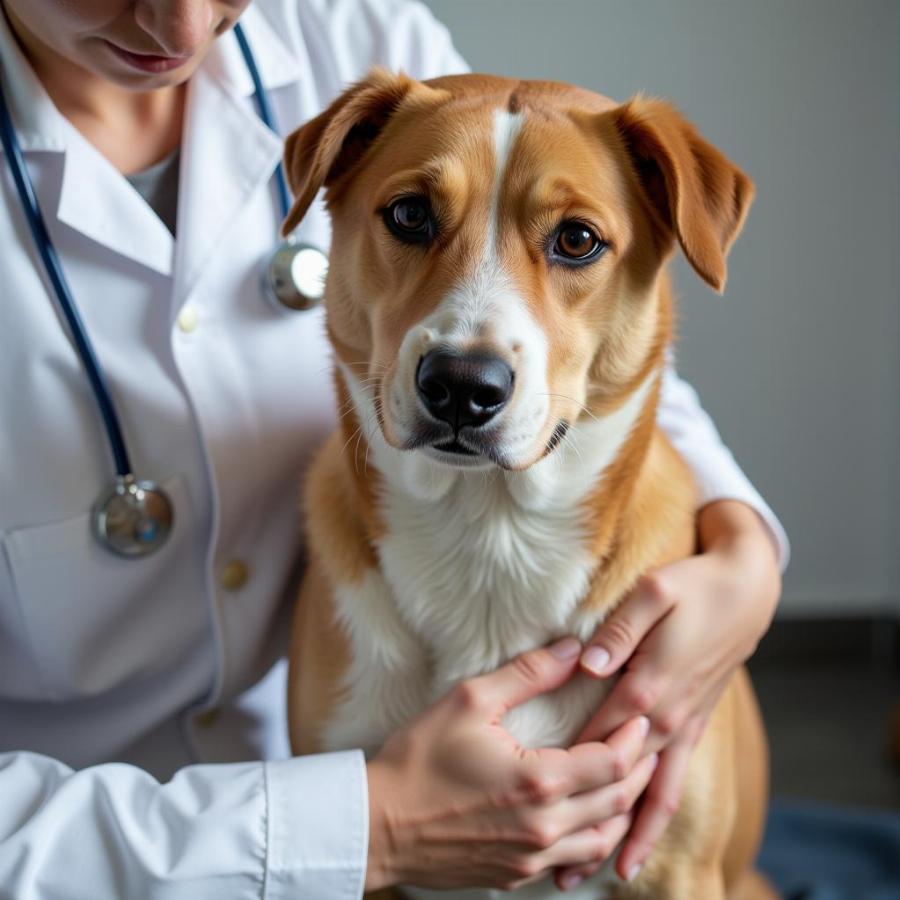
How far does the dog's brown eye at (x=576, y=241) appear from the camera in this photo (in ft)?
3.87

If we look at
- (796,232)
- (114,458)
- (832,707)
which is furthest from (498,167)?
(832,707)

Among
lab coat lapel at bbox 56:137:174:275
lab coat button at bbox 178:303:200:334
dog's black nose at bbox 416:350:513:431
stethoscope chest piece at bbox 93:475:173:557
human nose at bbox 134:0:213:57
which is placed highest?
human nose at bbox 134:0:213:57

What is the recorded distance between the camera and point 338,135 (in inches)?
48.9

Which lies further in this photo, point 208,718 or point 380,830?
point 208,718

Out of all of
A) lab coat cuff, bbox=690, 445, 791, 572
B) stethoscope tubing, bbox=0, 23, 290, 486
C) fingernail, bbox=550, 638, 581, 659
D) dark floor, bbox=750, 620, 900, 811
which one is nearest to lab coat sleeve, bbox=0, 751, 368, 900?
fingernail, bbox=550, 638, 581, 659

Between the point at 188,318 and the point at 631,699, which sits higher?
the point at 188,318

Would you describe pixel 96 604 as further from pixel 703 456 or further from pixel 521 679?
pixel 703 456

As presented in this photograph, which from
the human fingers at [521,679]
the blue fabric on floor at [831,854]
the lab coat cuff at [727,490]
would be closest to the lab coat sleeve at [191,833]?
the human fingers at [521,679]

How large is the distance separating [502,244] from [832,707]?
2121 millimetres

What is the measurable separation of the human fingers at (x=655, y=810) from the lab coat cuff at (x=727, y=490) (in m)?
0.34

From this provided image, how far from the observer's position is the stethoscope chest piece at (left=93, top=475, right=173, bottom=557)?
1.31 meters

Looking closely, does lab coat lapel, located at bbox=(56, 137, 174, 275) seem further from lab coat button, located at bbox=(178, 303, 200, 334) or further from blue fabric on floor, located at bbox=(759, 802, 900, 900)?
blue fabric on floor, located at bbox=(759, 802, 900, 900)

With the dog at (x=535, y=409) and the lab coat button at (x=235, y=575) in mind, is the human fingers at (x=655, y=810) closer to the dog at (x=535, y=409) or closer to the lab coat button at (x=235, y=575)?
the dog at (x=535, y=409)

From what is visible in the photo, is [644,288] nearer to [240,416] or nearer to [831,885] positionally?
[240,416]
